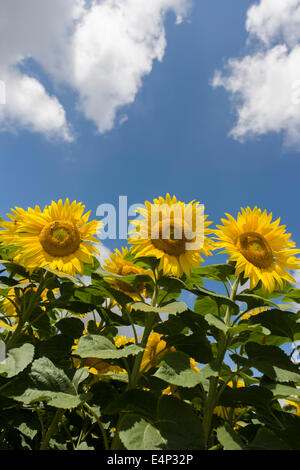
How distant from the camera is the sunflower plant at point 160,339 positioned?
171 cm

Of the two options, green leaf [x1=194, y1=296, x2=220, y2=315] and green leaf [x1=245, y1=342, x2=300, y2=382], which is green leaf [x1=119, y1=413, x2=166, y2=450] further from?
green leaf [x1=194, y1=296, x2=220, y2=315]

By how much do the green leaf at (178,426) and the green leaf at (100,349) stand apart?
11.2 inches

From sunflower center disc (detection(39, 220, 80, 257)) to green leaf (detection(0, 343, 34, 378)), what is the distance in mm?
724

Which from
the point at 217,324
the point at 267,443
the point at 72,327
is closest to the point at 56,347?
the point at 72,327

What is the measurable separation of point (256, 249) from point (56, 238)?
141 centimetres

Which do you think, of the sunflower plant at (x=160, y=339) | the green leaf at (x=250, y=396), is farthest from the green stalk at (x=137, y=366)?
the green leaf at (x=250, y=396)

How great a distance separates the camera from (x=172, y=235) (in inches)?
91.0

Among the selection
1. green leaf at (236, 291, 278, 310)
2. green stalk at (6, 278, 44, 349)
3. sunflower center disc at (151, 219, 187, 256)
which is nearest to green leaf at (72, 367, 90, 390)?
green stalk at (6, 278, 44, 349)

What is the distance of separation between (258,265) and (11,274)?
1.90 metres

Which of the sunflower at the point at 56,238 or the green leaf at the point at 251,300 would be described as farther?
the sunflower at the point at 56,238

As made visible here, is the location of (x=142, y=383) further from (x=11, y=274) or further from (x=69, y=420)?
(x=11, y=274)

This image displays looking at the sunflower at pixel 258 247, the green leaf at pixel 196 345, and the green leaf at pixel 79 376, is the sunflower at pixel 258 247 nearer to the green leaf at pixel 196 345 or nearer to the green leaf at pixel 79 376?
the green leaf at pixel 196 345

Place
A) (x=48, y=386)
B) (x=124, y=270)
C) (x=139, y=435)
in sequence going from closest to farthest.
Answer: (x=139, y=435) < (x=48, y=386) < (x=124, y=270)

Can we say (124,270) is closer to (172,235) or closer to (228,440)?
(172,235)
